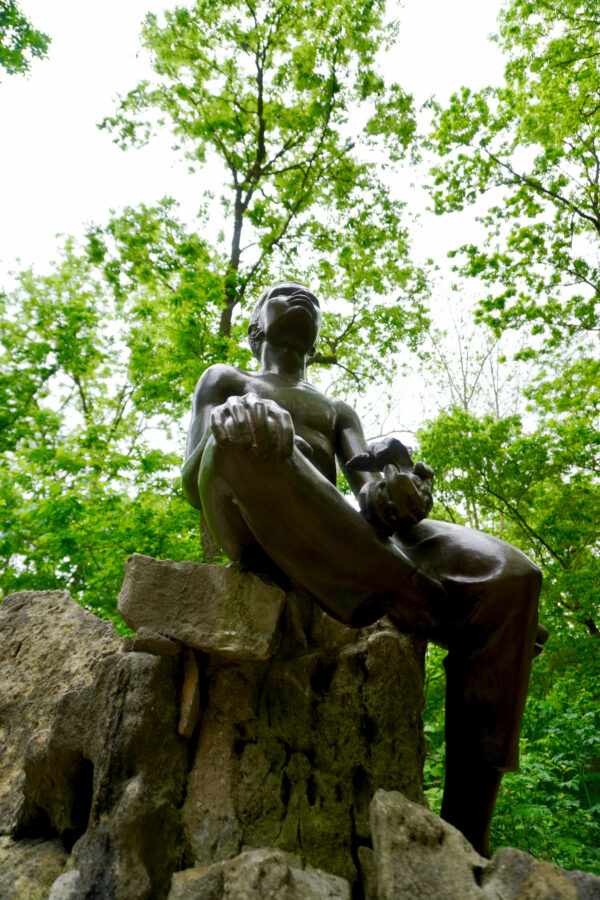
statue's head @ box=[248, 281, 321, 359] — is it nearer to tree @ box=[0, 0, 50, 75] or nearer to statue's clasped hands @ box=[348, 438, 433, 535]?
statue's clasped hands @ box=[348, 438, 433, 535]

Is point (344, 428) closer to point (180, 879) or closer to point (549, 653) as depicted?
point (180, 879)

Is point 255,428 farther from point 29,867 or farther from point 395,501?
point 29,867

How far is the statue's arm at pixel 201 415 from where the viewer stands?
2.32m

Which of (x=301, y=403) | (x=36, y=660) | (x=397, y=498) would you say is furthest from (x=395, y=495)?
(x=36, y=660)

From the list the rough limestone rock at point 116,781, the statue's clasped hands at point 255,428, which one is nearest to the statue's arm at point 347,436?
the statue's clasped hands at point 255,428

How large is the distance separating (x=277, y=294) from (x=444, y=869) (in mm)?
2412

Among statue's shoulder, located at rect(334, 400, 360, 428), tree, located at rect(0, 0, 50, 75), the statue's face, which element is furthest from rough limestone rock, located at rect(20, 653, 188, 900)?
tree, located at rect(0, 0, 50, 75)

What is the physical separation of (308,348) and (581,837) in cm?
429

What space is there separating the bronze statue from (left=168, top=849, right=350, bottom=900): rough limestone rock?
0.68 metres

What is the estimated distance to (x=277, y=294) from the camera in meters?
3.05

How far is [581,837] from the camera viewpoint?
15.5ft

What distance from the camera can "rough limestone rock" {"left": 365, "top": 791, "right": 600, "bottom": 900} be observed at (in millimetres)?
1276

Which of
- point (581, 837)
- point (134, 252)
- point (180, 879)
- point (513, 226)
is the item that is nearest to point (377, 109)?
point (513, 226)

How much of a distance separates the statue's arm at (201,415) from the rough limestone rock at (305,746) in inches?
22.7
